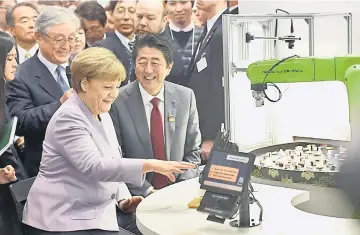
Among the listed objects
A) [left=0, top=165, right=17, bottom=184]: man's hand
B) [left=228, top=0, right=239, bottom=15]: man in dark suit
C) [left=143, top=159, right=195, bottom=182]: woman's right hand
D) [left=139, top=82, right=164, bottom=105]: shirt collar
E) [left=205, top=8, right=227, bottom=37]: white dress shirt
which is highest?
[left=228, top=0, right=239, bottom=15]: man in dark suit

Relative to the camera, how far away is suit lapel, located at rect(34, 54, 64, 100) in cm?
385

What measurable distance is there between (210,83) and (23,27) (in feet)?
4.73

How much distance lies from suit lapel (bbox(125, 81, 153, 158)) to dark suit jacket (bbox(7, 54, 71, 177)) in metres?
0.51

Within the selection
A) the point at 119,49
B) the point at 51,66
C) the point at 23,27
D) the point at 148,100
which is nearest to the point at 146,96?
the point at 148,100

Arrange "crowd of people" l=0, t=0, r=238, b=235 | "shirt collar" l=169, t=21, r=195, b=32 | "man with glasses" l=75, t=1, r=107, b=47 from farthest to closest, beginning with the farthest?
1. "shirt collar" l=169, t=21, r=195, b=32
2. "man with glasses" l=75, t=1, r=107, b=47
3. "crowd of people" l=0, t=0, r=238, b=235

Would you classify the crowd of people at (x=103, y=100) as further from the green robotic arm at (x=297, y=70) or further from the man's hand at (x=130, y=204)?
the green robotic arm at (x=297, y=70)

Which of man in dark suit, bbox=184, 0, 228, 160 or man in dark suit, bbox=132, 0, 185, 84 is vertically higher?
man in dark suit, bbox=132, 0, 185, 84

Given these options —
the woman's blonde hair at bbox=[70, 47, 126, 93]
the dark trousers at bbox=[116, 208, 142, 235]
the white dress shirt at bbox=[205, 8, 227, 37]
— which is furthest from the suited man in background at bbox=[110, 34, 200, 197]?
the woman's blonde hair at bbox=[70, 47, 126, 93]

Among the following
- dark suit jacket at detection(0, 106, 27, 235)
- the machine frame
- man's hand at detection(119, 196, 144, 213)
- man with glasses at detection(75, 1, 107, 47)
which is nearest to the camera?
dark suit jacket at detection(0, 106, 27, 235)

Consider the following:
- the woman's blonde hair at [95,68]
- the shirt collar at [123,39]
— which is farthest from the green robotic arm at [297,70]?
the shirt collar at [123,39]

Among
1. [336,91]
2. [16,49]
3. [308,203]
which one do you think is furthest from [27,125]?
[336,91]

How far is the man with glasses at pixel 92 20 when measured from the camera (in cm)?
400

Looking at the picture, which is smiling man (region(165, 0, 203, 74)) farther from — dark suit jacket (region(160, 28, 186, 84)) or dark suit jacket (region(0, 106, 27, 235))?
dark suit jacket (region(0, 106, 27, 235))

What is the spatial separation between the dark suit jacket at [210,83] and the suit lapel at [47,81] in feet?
3.26
